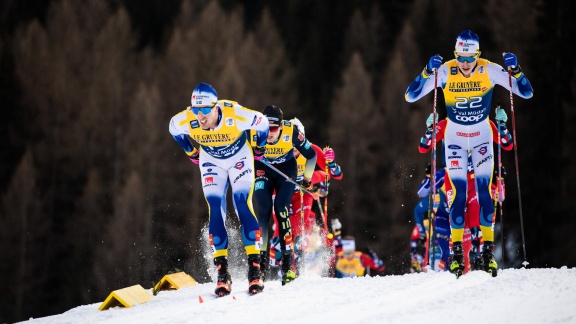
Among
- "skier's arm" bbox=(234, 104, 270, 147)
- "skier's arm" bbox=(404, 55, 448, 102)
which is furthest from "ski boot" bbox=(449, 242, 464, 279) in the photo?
"skier's arm" bbox=(234, 104, 270, 147)

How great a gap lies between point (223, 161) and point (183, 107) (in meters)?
17.3

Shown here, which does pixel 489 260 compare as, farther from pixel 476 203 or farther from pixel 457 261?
pixel 476 203

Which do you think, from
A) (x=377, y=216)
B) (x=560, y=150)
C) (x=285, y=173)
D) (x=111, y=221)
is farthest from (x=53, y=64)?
(x=285, y=173)

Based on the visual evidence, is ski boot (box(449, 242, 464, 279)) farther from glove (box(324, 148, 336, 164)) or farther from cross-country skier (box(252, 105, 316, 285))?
glove (box(324, 148, 336, 164))

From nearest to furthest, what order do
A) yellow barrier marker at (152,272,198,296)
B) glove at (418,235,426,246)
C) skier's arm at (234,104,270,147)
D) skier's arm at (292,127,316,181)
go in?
skier's arm at (234,104,270,147), yellow barrier marker at (152,272,198,296), skier's arm at (292,127,316,181), glove at (418,235,426,246)

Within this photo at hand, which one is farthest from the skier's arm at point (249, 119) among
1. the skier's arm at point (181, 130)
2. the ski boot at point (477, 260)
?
the ski boot at point (477, 260)

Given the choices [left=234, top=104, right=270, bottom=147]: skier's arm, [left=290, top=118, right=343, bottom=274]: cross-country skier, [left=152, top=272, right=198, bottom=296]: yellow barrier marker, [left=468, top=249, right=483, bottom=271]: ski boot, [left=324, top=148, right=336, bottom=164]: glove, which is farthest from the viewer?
[left=324, top=148, right=336, bottom=164]: glove

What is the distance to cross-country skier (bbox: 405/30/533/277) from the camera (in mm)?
8516

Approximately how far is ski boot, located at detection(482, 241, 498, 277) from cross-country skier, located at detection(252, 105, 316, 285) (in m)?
2.10

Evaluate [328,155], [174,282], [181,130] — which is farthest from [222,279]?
[328,155]

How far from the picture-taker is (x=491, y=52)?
954 inches

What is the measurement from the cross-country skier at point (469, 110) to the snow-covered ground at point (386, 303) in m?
0.80

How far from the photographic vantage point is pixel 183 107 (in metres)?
25.4

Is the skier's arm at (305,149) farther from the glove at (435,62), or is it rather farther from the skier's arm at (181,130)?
the glove at (435,62)
